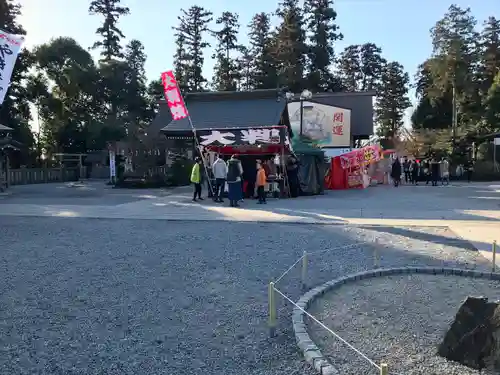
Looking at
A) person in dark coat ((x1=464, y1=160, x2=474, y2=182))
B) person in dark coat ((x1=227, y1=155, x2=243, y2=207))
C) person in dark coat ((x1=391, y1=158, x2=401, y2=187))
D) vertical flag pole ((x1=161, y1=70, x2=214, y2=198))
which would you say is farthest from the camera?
person in dark coat ((x1=464, y1=160, x2=474, y2=182))

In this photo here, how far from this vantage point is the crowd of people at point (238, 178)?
14.1 metres

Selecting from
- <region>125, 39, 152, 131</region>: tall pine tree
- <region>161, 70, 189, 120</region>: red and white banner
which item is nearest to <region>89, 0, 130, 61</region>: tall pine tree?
<region>125, 39, 152, 131</region>: tall pine tree

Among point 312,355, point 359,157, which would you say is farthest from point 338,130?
point 312,355

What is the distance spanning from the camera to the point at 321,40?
44.7 metres

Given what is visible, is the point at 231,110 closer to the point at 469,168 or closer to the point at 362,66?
the point at 469,168

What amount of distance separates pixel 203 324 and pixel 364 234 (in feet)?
18.8

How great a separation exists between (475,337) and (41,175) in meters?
31.7

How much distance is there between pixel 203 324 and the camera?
436 cm

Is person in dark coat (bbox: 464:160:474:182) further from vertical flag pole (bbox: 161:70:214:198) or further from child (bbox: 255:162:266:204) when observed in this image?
vertical flag pole (bbox: 161:70:214:198)

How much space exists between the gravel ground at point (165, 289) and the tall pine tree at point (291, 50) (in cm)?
3377

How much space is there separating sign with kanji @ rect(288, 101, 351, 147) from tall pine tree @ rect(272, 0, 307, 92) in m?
13.0

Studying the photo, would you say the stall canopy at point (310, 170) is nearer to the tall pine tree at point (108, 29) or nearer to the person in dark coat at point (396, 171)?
the person in dark coat at point (396, 171)

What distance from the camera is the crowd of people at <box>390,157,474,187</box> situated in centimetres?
2330

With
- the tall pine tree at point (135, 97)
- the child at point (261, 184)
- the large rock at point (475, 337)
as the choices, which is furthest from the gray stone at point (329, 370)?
the tall pine tree at point (135, 97)
